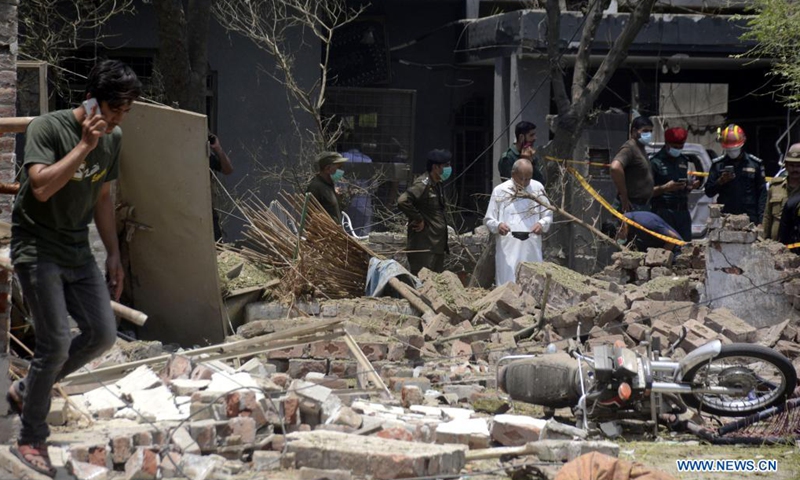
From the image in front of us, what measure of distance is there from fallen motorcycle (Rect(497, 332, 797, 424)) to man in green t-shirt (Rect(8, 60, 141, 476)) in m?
3.03

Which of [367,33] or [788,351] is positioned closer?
[788,351]

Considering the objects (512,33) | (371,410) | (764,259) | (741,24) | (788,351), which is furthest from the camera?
(741,24)

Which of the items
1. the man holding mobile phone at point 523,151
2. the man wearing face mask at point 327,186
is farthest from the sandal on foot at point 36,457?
the man holding mobile phone at point 523,151

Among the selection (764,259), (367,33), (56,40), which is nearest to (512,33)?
(367,33)

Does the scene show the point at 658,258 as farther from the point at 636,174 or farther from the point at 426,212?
the point at 426,212

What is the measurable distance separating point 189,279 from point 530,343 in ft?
9.79

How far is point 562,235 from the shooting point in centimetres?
1448

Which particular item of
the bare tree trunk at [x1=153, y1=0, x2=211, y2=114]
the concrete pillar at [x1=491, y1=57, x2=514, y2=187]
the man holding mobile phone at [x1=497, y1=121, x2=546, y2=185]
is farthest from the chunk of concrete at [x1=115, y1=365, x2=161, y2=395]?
the concrete pillar at [x1=491, y1=57, x2=514, y2=187]

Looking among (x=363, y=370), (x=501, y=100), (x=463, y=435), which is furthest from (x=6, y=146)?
(x=501, y=100)

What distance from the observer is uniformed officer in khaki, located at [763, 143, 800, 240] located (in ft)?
38.9

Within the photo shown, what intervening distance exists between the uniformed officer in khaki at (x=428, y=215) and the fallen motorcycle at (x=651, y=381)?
4.67m

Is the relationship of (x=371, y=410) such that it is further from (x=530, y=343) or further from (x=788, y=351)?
(x=788, y=351)

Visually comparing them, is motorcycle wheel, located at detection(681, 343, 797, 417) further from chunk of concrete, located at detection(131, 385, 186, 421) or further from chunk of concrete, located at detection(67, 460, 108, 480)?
chunk of concrete, located at detection(67, 460, 108, 480)

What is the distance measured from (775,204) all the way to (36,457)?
8795 mm
